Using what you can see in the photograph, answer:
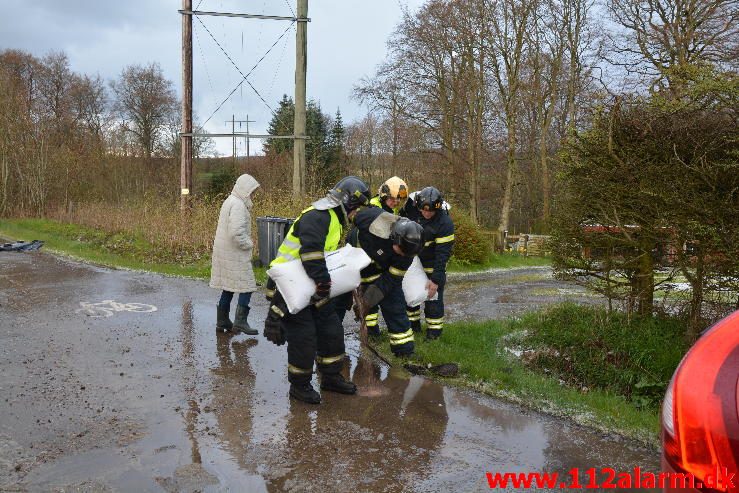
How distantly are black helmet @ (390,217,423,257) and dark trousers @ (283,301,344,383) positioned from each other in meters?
0.86

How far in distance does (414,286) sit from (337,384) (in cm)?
192

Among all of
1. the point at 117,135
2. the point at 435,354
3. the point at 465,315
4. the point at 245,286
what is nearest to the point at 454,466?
the point at 435,354

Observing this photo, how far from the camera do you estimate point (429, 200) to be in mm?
7180

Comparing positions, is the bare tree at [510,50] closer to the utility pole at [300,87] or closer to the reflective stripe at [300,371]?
the utility pole at [300,87]

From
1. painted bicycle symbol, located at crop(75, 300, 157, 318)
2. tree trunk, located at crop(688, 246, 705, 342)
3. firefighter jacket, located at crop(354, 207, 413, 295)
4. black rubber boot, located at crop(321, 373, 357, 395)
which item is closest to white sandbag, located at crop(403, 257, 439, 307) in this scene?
firefighter jacket, located at crop(354, 207, 413, 295)

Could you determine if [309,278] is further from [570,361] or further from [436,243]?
[570,361]

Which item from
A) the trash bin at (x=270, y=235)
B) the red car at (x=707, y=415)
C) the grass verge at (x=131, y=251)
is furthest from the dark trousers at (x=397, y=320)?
the trash bin at (x=270, y=235)

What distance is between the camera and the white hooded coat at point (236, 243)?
7.43 meters

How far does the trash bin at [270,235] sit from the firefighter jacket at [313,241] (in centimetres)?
683

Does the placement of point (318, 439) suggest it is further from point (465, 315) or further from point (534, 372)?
point (465, 315)

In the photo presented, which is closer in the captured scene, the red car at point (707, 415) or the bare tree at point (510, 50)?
the red car at point (707, 415)

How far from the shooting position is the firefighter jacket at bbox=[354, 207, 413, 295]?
597 cm

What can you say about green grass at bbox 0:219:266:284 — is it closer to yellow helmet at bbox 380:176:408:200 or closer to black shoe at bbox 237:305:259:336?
black shoe at bbox 237:305:259:336

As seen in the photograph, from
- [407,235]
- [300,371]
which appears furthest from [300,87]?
[300,371]
